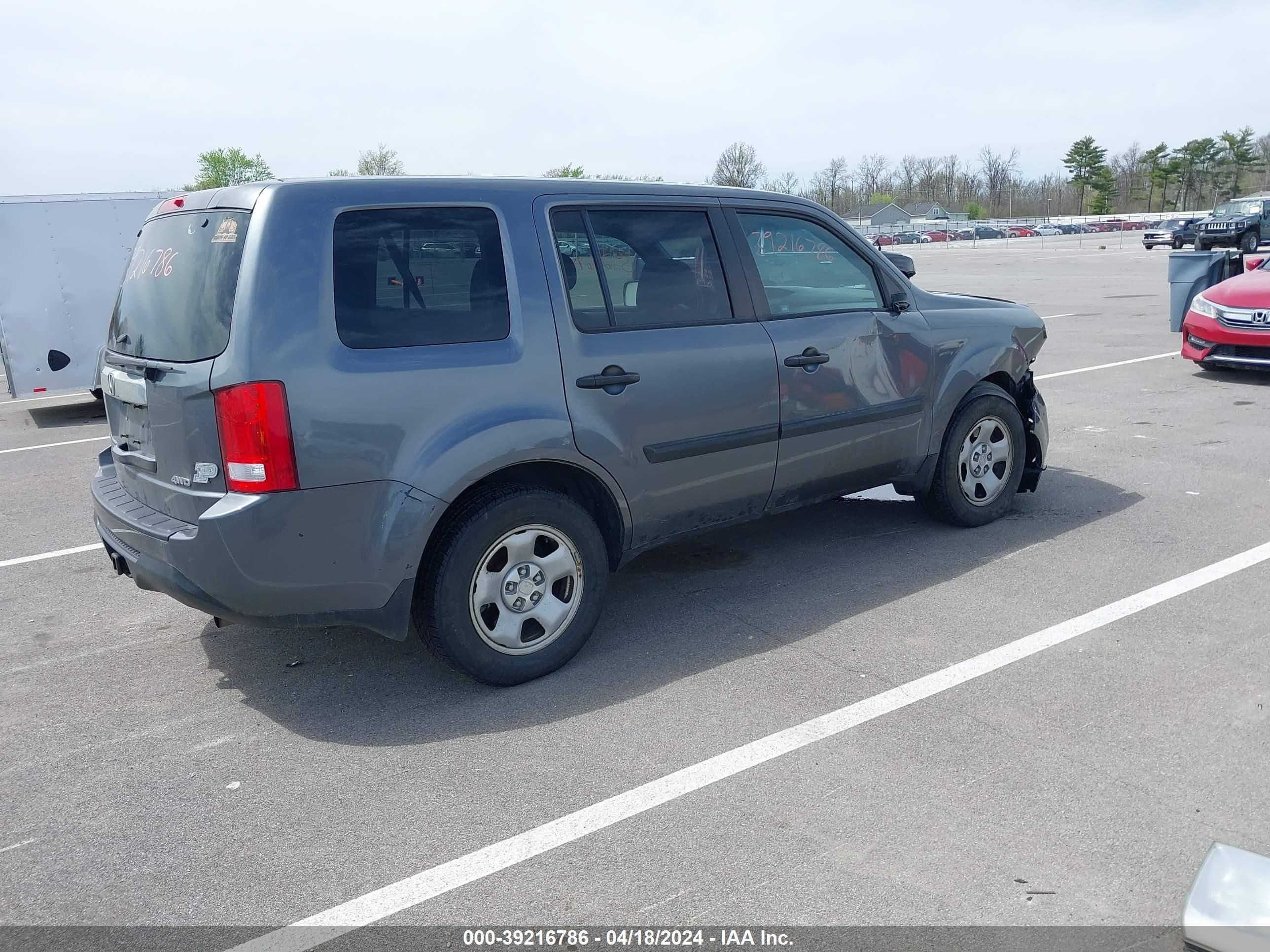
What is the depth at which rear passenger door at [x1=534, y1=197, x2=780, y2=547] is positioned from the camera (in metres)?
4.18

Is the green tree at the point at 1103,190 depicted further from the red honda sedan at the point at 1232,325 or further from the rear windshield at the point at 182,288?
the rear windshield at the point at 182,288

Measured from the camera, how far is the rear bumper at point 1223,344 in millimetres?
10055

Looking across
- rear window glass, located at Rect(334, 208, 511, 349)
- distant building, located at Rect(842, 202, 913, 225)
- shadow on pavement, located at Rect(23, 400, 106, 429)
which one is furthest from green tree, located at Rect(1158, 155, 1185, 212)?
rear window glass, located at Rect(334, 208, 511, 349)

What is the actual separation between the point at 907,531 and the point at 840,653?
1806 mm

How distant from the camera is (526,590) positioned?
162 inches

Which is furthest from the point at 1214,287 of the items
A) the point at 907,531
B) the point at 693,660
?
the point at 693,660

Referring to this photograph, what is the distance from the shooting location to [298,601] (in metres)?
3.69

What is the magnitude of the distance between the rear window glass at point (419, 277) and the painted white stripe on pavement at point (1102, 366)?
339 inches

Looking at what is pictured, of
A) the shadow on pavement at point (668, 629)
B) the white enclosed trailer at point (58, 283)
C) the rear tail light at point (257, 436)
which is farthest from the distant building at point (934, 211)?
the rear tail light at point (257, 436)

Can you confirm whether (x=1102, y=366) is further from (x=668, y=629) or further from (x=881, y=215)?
(x=881, y=215)

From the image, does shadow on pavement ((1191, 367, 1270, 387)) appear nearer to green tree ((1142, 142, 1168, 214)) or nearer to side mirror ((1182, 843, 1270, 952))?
side mirror ((1182, 843, 1270, 952))

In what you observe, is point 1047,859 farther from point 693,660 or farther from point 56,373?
point 56,373

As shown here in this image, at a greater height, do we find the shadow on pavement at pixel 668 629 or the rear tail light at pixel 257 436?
the rear tail light at pixel 257 436

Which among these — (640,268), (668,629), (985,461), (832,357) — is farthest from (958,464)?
(640,268)
